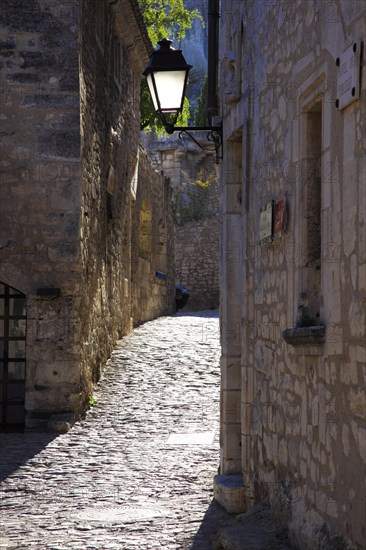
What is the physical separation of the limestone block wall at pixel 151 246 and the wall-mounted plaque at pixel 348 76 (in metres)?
12.6

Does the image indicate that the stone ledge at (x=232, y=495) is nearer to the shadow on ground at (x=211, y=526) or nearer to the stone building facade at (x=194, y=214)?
the shadow on ground at (x=211, y=526)

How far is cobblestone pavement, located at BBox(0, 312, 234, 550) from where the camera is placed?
6.13 m

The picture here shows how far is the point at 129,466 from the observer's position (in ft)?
27.8

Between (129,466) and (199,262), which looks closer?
(129,466)

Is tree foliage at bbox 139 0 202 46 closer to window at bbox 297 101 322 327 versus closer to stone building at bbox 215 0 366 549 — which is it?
stone building at bbox 215 0 366 549

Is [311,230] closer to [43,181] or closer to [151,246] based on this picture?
[43,181]

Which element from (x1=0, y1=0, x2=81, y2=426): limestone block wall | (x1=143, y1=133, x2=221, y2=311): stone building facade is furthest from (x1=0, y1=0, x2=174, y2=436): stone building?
(x1=143, y1=133, x2=221, y2=311): stone building facade

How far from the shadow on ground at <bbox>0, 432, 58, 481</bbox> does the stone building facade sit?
60.6ft

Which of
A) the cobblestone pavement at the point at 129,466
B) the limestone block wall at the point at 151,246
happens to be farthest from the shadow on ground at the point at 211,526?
the limestone block wall at the point at 151,246

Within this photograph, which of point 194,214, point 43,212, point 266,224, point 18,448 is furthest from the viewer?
point 194,214

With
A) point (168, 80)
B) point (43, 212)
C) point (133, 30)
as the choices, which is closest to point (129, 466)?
point (168, 80)

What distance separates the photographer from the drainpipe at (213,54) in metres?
8.74

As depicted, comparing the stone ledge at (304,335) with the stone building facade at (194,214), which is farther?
the stone building facade at (194,214)

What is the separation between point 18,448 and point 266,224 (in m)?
4.60
